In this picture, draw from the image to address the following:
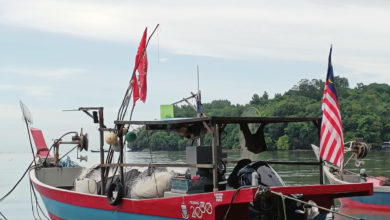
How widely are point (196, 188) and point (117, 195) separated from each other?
65.8 inches

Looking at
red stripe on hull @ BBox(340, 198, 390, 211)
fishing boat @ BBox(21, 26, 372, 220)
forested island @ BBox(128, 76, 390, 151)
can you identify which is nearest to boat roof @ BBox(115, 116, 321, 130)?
fishing boat @ BBox(21, 26, 372, 220)

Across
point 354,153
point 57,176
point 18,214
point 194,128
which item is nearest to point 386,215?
point 354,153

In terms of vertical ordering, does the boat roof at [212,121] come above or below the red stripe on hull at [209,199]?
above

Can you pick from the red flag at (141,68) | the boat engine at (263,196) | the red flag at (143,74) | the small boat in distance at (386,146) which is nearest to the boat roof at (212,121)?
the boat engine at (263,196)

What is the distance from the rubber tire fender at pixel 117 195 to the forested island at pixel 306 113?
4161cm

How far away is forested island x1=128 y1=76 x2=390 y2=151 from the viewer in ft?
252

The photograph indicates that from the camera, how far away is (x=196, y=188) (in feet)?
37.2

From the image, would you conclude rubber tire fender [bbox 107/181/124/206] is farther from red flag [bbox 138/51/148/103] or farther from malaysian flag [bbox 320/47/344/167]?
malaysian flag [bbox 320/47/344/167]

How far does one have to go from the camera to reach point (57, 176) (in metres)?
18.2

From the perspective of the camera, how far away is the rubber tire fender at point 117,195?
12.1 meters

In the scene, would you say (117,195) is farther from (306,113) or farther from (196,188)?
(306,113)

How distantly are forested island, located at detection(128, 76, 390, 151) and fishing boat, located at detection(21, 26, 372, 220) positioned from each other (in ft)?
133

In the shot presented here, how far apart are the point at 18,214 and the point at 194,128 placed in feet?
37.3

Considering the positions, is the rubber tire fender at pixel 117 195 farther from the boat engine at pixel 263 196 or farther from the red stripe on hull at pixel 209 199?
the boat engine at pixel 263 196
